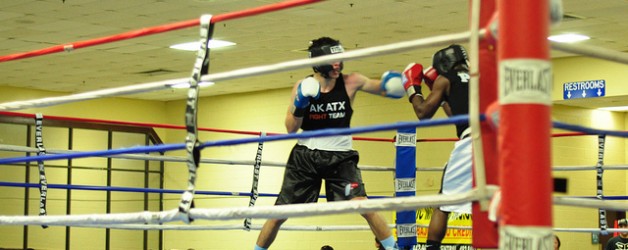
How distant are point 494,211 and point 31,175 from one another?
12.9m

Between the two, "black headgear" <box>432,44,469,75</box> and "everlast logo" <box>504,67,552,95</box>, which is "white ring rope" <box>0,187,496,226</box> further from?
"black headgear" <box>432,44,469,75</box>

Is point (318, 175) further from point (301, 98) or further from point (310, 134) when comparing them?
point (310, 134)

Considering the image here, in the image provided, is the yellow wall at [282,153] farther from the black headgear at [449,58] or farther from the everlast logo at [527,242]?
the everlast logo at [527,242]

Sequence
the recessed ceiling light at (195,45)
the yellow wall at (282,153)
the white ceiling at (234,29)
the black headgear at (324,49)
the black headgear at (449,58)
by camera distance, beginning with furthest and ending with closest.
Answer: the yellow wall at (282,153) → the recessed ceiling light at (195,45) → the white ceiling at (234,29) → the black headgear at (324,49) → the black headgear at (449,58)

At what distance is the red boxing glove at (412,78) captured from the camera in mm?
3705

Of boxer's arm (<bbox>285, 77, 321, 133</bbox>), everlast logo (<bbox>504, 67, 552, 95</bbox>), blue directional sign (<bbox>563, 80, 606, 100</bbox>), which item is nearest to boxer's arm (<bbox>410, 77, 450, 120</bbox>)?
boxer's arm (<bbox>285, 77, 321, 133</bbox>)

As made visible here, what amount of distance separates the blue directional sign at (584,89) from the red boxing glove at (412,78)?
25.6ft

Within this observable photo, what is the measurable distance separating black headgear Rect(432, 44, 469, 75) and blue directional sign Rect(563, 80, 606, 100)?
7.46m

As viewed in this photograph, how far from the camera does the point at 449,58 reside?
3986 mm

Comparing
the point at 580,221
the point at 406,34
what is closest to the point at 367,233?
the point at 580,221

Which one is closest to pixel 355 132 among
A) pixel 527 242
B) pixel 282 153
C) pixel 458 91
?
pixel 527 242

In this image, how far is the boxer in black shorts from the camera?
4.16m

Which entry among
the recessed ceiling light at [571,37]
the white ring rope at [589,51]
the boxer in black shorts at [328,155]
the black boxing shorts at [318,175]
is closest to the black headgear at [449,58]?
the boxer in black shorts at [328,155]

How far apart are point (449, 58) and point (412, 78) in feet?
1.09
